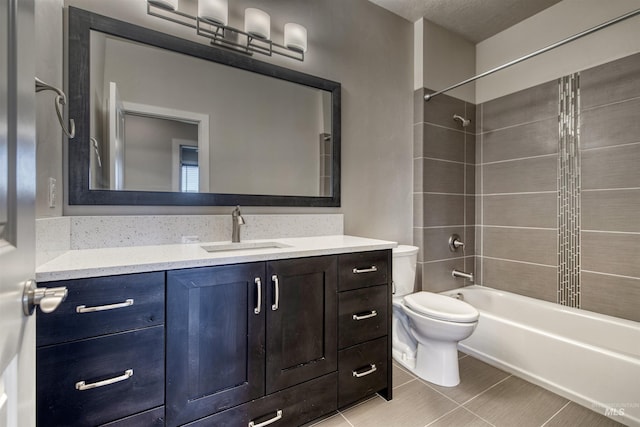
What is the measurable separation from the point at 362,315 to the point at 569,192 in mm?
1884

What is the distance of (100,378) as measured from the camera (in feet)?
3.16

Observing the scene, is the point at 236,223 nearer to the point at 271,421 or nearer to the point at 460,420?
the point at 271,421

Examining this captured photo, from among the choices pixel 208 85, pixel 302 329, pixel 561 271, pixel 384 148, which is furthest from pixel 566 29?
pixel 302 329

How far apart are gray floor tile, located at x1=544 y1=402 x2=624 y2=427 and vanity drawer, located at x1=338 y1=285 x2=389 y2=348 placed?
3.05 ft

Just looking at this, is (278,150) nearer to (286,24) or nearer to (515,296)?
(286,24)

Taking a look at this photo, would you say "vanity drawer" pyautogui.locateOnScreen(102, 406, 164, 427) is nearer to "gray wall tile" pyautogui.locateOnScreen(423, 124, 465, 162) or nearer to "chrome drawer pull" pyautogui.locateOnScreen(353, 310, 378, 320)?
"chrome drawer pull" pyautogui.locateOnScreen(353, 310, 378, 320)

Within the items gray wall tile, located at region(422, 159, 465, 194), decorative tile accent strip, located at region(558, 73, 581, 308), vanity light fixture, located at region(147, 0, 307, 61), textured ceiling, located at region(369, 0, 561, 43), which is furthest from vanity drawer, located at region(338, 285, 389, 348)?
textured ceiling, located at region(369, 0, 561, 43)

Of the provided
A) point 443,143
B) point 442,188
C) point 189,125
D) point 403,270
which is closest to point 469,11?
point 443,143

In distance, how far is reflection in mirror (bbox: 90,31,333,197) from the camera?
1.40 metres

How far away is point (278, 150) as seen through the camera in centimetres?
186

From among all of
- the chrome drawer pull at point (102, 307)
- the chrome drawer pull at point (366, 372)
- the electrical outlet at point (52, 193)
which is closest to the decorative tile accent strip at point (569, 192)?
the chrome drawer pull at point (366, 372)

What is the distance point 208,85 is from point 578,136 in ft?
8.36

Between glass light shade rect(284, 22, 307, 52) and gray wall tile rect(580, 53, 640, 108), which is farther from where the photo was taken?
gray wall tile rect(580, 53, 640, 108)

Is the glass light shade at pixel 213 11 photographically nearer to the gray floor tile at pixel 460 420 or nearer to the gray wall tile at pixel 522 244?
the gray floor tile at pixel 460 420
